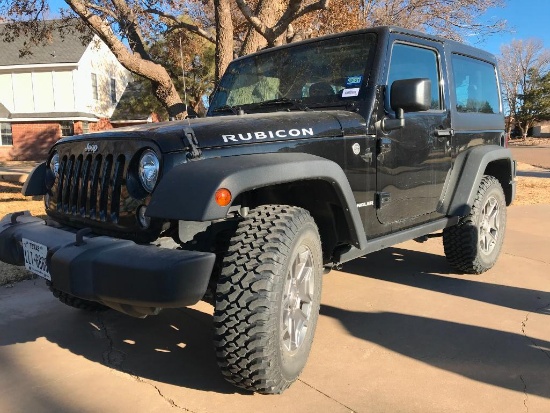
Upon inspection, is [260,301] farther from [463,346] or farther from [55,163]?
[55,163]

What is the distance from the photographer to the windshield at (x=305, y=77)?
3.50 meters

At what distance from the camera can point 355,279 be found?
185 inches

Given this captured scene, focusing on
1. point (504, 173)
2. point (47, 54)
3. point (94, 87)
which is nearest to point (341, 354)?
point (504, 173)

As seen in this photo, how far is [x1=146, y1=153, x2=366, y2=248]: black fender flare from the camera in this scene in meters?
2.20

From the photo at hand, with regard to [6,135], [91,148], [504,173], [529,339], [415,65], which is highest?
[6,135]

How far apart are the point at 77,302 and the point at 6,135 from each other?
30084 millimetres

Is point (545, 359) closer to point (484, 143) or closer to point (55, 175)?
point (484, 143)

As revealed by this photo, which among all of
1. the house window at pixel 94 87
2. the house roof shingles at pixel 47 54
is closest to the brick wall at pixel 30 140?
the house window at pixel 94 87

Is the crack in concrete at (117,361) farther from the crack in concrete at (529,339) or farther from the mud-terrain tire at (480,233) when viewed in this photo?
the mud-terrain tire at (480,233)

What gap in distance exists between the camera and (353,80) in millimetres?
3457

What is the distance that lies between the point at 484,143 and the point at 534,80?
178ft

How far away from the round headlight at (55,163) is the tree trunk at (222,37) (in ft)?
21.8

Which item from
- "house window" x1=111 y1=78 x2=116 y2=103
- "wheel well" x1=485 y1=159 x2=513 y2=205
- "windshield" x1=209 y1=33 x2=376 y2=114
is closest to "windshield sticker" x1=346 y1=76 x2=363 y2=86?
"windshield" x1=209 y1=33 x2=376 y2=114

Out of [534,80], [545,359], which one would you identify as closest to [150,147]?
[545,359]
